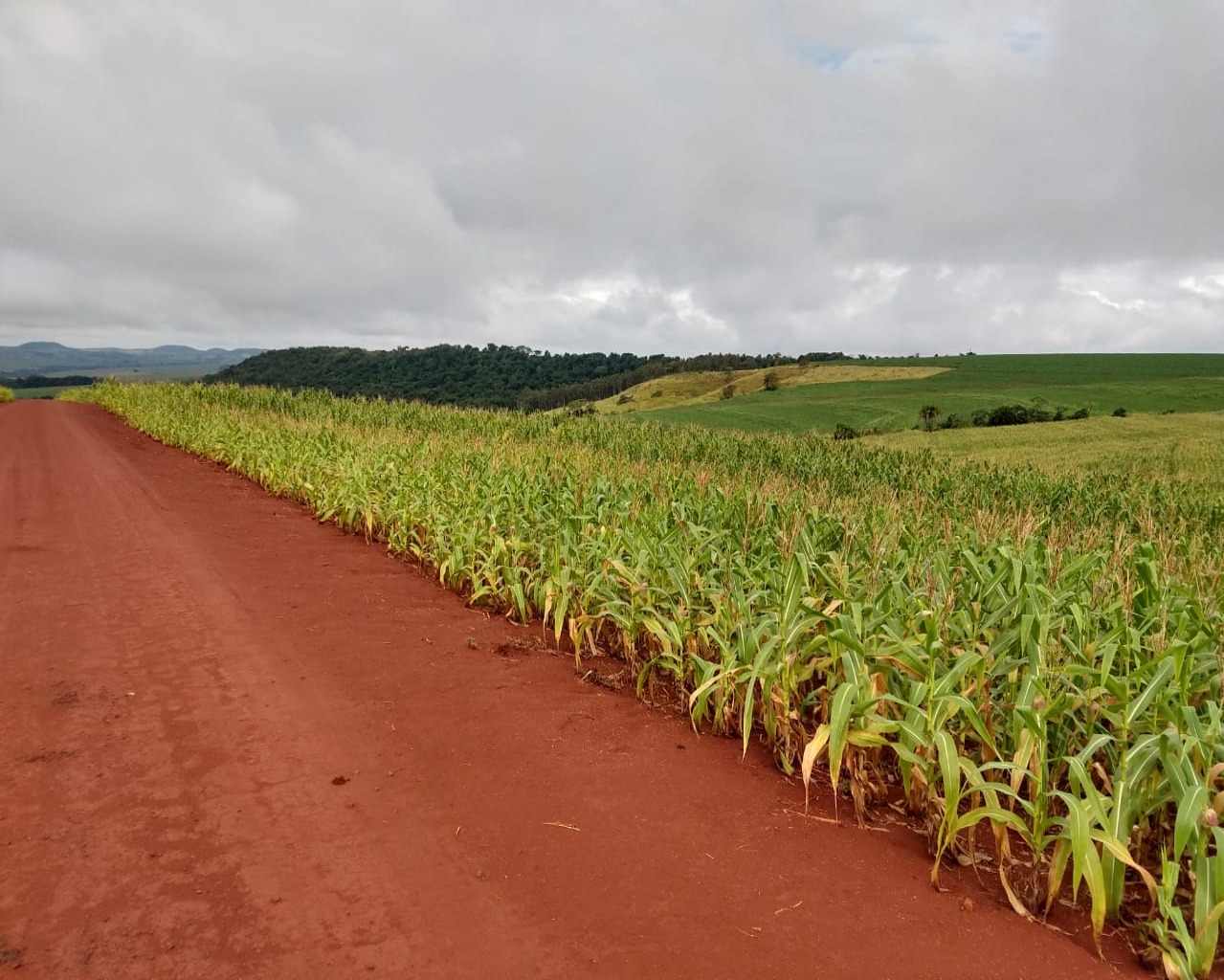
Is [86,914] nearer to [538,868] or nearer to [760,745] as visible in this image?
[538,868]

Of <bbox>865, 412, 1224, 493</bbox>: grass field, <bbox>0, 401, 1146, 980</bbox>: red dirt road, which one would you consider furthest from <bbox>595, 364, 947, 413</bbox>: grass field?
<bbox>0, 401, 1146, 980</bbox>: red dirt road

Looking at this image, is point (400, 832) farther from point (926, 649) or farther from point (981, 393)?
point (981, 393)

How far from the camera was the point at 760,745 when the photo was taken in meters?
4.41

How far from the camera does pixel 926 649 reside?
3699 mm

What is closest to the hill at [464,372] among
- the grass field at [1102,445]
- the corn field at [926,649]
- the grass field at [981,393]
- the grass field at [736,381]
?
the grass field at [736,381]

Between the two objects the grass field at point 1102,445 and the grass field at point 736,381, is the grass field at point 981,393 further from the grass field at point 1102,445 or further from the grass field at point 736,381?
the grass field at point 1102,445

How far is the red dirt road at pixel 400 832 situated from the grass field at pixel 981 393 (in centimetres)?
4298

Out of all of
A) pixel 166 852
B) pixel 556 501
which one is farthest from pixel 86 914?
pixel 556 501

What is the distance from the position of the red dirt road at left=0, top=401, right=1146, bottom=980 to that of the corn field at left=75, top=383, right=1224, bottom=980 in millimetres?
323

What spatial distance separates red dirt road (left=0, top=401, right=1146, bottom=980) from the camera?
8.52 ft

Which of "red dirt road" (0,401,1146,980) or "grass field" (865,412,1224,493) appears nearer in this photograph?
"red dirt road" (0,401,1146,980)

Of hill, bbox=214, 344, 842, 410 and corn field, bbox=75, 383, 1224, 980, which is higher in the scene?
hill, bbox=214, 344, 842, 410

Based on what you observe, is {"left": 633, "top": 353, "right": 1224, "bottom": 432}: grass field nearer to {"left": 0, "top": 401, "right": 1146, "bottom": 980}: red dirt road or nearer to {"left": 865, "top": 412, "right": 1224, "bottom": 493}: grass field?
{"left": 865, "top": 412, "right": 1224, "bottom": 493}: grass field

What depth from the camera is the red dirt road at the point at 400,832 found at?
2598 mm
